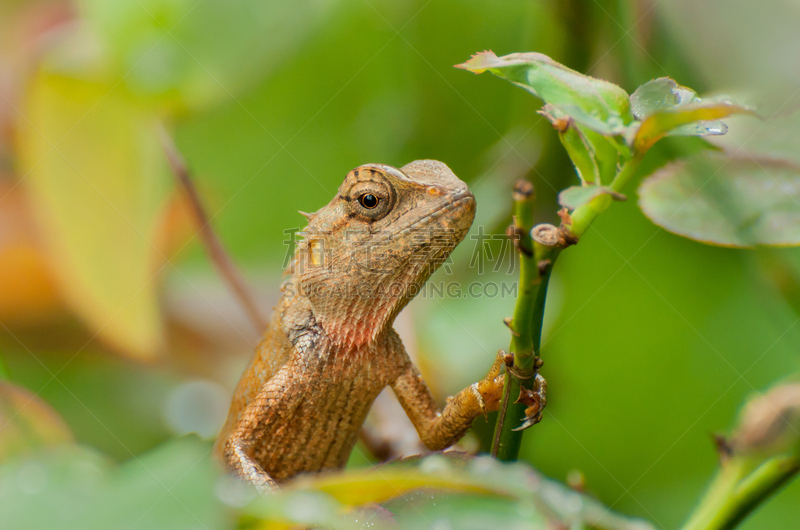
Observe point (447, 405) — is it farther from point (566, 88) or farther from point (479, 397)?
point (566, 88)

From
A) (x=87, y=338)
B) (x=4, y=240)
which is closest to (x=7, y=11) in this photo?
(x=4, y=240)

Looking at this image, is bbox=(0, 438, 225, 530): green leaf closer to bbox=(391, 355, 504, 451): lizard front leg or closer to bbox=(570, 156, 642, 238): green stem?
bbox=(570, 156, 642, 238): green stem

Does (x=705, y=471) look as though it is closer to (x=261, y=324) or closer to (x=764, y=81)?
(x=764, y=81)

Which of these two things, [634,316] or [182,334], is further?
[182,334]

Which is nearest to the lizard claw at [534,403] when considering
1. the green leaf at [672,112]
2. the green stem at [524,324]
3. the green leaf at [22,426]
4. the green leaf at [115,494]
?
the green stem at [524,324]

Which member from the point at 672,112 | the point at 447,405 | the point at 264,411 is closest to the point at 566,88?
the point at 672,112

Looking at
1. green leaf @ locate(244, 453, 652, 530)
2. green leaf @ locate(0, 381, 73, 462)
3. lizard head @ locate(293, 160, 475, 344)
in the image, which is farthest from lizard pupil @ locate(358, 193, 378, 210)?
green leaf @ locate(0, 381, 73, 462)

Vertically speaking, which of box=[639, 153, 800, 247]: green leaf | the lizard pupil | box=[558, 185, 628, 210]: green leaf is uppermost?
box=[558, 185, 628, 210]: green leaf
